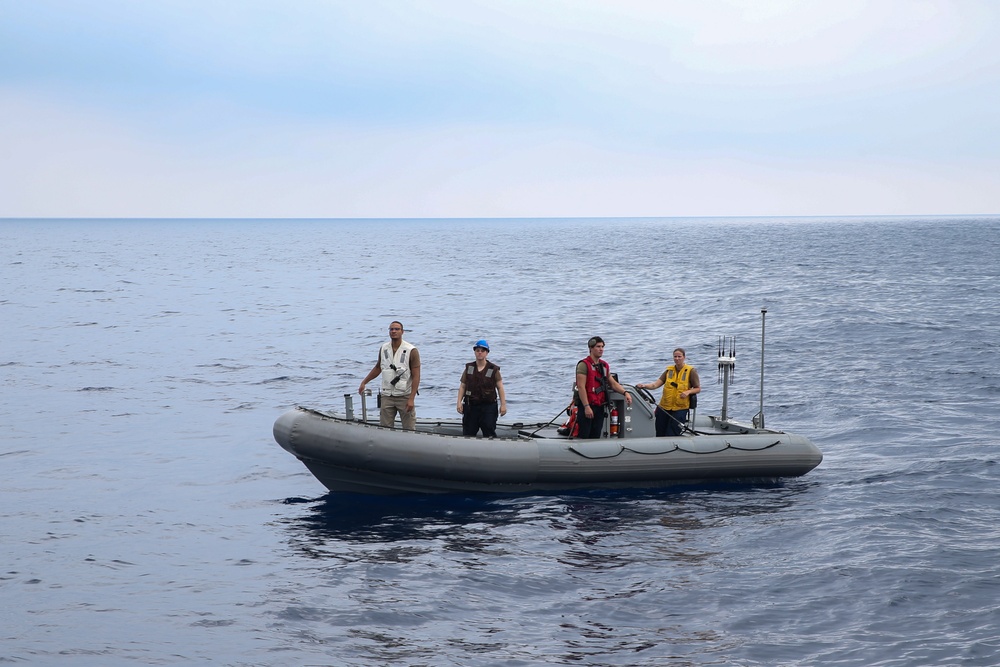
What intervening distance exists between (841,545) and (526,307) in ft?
103

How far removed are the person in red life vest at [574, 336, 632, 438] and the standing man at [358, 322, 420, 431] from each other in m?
2.07

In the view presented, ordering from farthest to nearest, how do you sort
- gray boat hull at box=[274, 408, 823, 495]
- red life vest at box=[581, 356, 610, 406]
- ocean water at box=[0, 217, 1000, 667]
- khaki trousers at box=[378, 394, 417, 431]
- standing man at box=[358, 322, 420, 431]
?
red life vest at box=[581, 356, 610, 406], khaki trousers at box=[378, 394, 417, 431], standing man at box=[358, 322, 420, 431], gray boat hull at box=[274, 408, 823, 495], ocean water at box=[0, 217, 1000, 667]

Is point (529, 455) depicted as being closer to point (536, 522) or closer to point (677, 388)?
point (536, 522)

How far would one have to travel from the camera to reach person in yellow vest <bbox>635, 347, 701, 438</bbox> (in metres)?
13.7

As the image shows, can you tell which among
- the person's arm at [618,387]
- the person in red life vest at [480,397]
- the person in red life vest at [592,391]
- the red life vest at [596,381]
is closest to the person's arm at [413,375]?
the person in red life vest at [480,397]

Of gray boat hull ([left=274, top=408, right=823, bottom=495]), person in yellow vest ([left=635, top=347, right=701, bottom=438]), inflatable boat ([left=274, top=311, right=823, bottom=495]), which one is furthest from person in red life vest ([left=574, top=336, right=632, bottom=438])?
person in yellow vest ([left=635, top=347, right=701, bottom=438])

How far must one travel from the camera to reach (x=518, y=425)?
46.7 ft

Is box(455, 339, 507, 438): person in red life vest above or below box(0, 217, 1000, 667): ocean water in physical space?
above

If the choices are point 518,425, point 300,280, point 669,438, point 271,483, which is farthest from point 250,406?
point 300,280

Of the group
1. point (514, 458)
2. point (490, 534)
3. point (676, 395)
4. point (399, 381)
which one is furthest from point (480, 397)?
point (676, 395)

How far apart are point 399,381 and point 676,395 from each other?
3.73 m

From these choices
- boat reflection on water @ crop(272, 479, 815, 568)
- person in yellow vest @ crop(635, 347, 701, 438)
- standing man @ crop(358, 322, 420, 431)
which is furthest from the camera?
person in yellow vest @ crop(635, 347, 701, 438)

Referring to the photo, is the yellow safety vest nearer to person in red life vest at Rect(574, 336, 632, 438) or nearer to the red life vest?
person in red life vest at Rect(574, 336, 632, 438)

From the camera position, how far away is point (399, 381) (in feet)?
42.3
